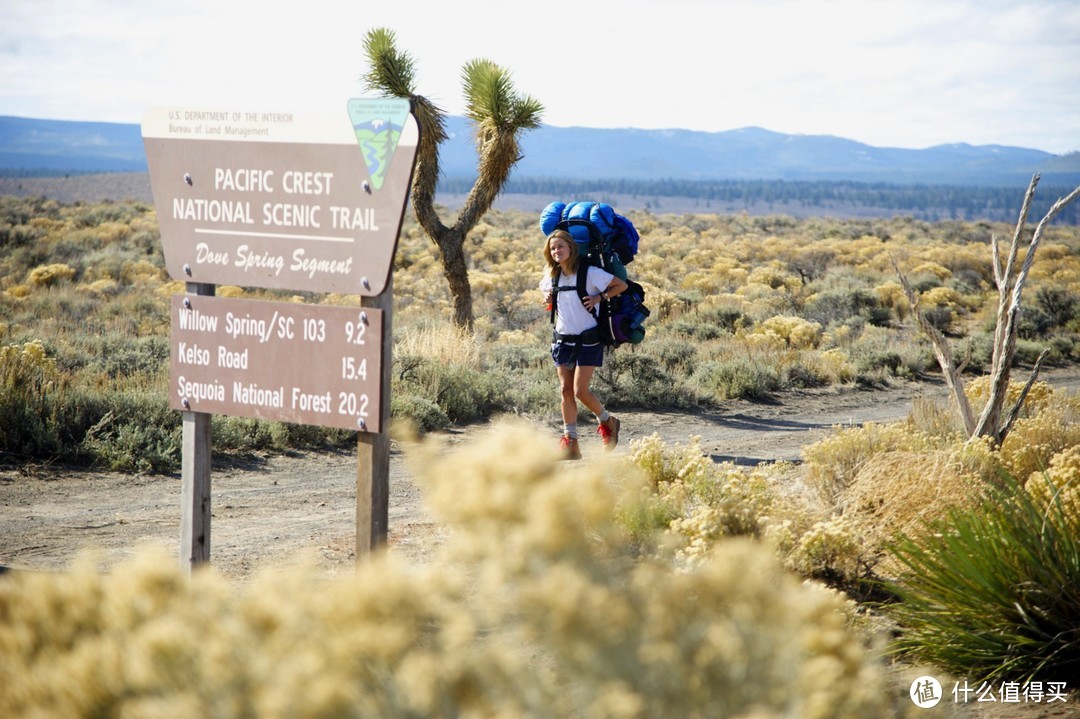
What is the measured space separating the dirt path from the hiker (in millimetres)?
1353

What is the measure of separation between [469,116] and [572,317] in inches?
328

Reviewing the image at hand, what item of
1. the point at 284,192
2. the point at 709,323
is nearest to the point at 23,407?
the point at 284,192

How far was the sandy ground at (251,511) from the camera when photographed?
5742 millimetres

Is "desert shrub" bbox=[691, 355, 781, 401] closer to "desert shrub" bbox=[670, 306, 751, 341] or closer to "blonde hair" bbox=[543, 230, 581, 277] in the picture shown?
"desert shrub" bbox=[670, 306, 751, 341]

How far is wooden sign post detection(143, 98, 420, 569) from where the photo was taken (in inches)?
156

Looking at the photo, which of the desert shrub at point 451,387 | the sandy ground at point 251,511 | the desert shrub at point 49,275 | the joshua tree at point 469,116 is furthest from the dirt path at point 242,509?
the desert shrub at point 49,275

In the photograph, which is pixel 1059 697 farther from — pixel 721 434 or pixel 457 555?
pixel 721 434

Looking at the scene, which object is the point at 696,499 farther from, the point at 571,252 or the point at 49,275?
the point at 49,275

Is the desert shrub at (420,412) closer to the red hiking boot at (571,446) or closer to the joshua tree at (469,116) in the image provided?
the red hiking boot at (571,446)

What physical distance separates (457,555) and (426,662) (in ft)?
0.83

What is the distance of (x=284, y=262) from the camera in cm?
418

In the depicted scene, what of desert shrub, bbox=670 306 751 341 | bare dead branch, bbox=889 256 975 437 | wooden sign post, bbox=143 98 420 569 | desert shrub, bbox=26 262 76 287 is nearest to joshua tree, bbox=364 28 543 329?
desert shrub, bbox=670 306 751 341

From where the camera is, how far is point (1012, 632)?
406 cm

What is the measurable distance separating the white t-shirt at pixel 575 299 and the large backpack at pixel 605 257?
0.05 m
